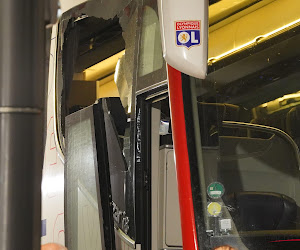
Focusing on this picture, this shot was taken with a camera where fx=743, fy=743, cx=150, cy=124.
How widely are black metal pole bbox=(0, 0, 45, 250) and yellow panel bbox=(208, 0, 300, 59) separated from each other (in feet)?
5.91

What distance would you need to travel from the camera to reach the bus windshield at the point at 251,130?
2.83 metres

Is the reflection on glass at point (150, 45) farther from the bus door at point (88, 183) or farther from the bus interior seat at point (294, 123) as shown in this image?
the bus interior seat at point (294, 123)

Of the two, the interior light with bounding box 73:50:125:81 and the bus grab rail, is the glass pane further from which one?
the bus grab rail

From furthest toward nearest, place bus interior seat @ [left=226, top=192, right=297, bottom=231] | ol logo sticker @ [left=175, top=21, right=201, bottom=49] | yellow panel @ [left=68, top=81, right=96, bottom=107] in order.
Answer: yellow panel @ [left=68, top=81, right=96, bottom=107]
bus interior seat @ [left=226, top=192, right=297, bottom=231]
ol logo sticker @ [left=175, top=21, right=201, bottom=49]

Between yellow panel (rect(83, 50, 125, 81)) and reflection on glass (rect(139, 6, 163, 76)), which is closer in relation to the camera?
reflection on glass (rect(139, 6, 163, 76))

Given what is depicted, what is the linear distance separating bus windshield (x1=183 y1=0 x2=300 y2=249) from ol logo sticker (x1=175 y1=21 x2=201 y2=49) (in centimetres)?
63

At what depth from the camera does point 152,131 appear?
3434 millimetres

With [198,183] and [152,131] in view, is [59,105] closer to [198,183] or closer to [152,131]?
[152,131]

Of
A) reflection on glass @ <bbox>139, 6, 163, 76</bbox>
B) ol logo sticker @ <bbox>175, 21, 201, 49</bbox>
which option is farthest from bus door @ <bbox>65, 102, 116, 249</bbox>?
ol logo sticker @ <bbox>175, 21, 201, 49</bbox>

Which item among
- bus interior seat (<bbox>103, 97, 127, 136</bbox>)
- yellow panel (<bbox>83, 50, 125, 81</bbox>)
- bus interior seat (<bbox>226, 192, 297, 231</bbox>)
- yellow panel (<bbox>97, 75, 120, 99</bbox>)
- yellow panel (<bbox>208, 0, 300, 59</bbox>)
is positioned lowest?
bus interior seat (<bbox>226, 192, 297, 231</bbox>)

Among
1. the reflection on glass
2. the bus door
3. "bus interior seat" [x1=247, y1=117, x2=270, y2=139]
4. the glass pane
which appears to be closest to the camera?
"bus interior seat" [x1=247, y1=117, x2=270, y2=139]

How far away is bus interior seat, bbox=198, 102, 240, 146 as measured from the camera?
9.96 feet

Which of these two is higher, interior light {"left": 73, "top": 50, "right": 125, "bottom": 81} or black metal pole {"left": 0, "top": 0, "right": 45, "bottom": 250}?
interior light {"left": 73, "top": 50, "right": 125, "bottom": 81}

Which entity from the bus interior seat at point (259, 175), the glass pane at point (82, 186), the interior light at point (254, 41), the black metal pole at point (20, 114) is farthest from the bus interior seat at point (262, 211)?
the black metal pole at point (20, 114)
